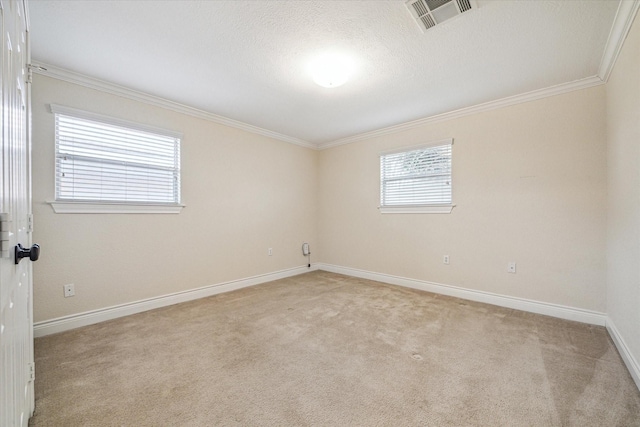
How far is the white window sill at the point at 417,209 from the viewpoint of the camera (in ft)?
11.9

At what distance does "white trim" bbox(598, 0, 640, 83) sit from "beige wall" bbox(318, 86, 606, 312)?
1.18ft

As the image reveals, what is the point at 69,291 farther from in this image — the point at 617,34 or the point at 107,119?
the point at 617,34

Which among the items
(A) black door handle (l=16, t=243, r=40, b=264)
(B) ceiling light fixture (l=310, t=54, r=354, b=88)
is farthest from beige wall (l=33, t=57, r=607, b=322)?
(A) black door handle (l=16, t=243, r=40, b=264)

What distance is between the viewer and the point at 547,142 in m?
2.89

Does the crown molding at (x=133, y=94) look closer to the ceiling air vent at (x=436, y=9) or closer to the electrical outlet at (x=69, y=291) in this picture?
the electrical outlet at (x=69, y=291)

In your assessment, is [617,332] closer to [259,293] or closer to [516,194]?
[516,194]

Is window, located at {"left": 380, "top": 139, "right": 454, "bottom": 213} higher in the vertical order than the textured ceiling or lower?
lower

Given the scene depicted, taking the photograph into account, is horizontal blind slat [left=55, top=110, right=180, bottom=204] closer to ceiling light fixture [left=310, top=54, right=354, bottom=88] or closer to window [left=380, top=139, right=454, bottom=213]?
ceiling light fixture [left=310, top=54, right=354, bottom=88]

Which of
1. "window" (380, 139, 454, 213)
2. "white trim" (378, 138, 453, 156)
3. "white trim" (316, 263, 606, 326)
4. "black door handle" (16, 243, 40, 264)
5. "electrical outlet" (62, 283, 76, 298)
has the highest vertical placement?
"white trim" (378, 138, 453, 156)

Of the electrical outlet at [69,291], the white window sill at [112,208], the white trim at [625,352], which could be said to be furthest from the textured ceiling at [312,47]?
the white trim at [625,352]

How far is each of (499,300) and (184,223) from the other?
4.01 m

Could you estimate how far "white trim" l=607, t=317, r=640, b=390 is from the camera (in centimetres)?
171

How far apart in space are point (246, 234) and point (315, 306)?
1.63 m

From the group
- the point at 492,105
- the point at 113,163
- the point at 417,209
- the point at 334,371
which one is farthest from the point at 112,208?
the point at 492,105
